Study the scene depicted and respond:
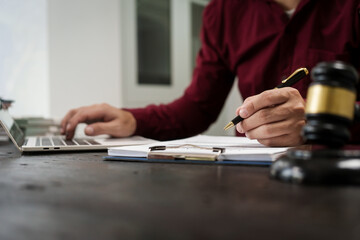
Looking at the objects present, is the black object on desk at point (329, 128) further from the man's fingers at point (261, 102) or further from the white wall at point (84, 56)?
the white wall at point (84, 56)

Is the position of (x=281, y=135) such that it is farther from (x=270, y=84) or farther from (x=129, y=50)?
(x=129, y=50)

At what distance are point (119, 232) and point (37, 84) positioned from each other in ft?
8.19

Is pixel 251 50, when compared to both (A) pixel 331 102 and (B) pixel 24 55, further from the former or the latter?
(B) pixel 24 55

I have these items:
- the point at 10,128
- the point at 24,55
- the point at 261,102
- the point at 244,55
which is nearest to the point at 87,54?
the point at 24,55

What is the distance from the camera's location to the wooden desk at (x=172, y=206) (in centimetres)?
25

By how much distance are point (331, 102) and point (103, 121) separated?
32.6 inches

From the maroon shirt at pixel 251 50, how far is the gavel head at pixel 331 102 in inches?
20.4

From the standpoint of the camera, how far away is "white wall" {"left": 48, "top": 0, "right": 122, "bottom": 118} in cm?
256

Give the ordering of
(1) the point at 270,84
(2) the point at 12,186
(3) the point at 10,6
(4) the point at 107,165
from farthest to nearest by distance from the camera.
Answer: (3) the point at 10,6, (1) the point at 270,84, (4) the point at 107,165, (2) the point at 12,186

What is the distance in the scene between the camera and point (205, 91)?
4.55 ft

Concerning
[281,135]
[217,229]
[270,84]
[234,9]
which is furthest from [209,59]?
[217,229]

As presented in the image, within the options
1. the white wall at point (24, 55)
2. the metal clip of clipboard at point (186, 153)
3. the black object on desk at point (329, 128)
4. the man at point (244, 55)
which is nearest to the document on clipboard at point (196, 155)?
the metal clip of clipboard at point (186, 153)

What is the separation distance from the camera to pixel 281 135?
0.67m

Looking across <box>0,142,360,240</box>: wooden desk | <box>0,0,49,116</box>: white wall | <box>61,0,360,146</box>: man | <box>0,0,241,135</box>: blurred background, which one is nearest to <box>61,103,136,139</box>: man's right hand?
<box>61,0,360,146</box>: man
